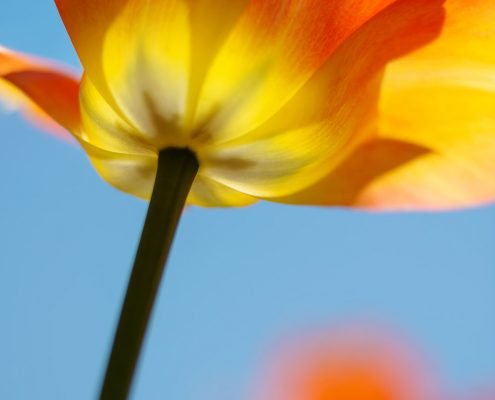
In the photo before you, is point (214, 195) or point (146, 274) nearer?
point (146, 274)

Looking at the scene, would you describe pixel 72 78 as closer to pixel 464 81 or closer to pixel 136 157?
pixel 136 157

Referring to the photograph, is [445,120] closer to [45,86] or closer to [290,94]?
[290,94]

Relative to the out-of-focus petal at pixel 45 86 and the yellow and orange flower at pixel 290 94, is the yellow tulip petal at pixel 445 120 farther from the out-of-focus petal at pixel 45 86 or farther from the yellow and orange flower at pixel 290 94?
the out-of-focus petal at pixel 45 86

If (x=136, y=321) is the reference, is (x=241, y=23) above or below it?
above

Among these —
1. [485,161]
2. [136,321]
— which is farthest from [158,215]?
[485,161]

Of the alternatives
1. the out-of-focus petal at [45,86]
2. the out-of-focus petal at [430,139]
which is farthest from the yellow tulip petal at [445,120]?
the out-of-focus petal at [45,86]

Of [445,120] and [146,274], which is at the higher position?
[445,120]

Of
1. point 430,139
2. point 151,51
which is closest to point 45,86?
point 151,51
